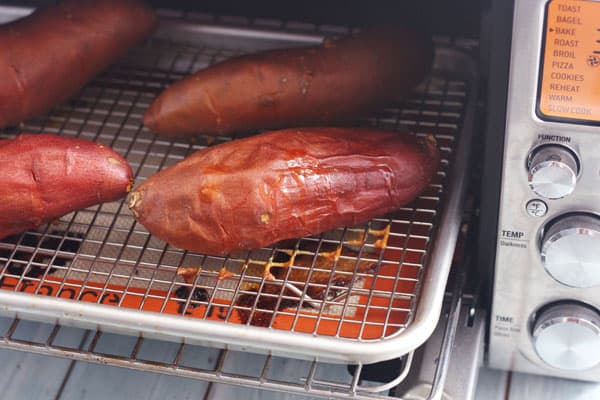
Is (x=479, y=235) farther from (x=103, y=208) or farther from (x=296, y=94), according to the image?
(x=103, y=208)

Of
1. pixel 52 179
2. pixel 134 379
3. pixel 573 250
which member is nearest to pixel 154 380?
pixel 134 379

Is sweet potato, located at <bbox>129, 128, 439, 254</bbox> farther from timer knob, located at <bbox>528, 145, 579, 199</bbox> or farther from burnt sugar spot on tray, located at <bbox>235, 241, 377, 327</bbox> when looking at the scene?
timer knob, located at <bbox>528, 145, 579, 199</bbox>

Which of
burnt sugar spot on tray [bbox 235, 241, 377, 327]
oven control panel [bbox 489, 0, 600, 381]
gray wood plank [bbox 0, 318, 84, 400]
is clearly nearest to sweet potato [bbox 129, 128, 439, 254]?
burnt sugar spot on tray [bbox 235, 241, 377, 327]

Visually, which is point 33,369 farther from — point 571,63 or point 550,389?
point 571,63

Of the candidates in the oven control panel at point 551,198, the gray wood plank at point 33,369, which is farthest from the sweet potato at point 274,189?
the gray wood plank at point 33,369

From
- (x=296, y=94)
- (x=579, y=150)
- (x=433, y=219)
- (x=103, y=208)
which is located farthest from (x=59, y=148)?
(x=579, y=150)
